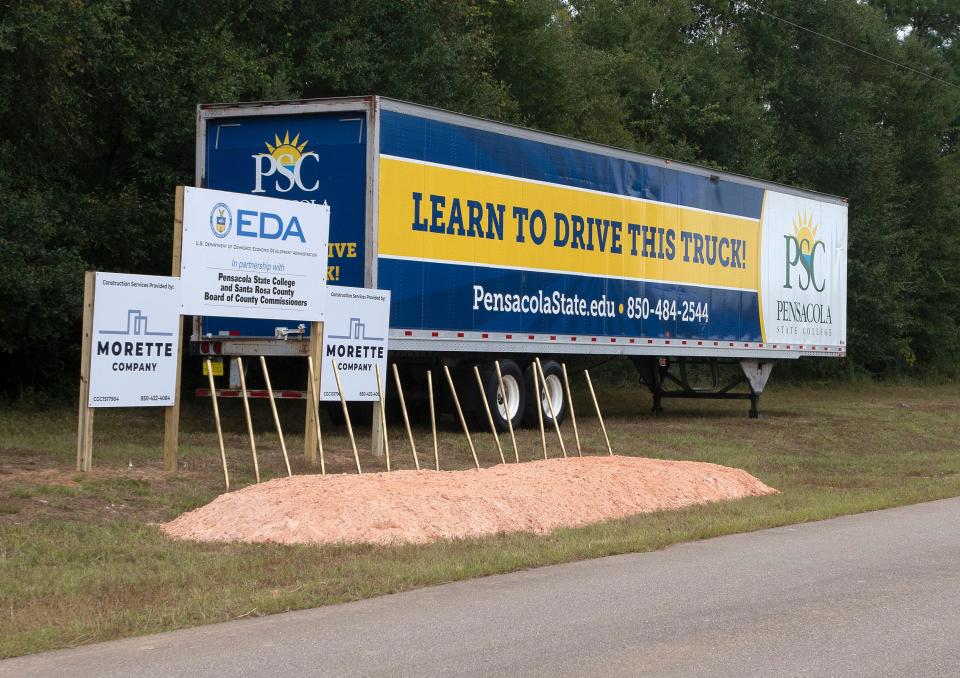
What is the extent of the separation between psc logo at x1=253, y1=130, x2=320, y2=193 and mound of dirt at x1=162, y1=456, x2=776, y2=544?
224 inches

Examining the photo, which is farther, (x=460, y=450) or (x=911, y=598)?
Result: (x=460, y=450)

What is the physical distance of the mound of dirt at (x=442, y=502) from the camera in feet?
34.1

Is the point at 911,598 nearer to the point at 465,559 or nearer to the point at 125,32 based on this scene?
the point at 465,559

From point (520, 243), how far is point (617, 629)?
12.9 m

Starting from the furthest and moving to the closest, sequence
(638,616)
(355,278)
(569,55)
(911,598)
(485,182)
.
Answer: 1. (569,55)
2. (485,182)
3. (355,278)
4. (911,598)
5. (638,616)

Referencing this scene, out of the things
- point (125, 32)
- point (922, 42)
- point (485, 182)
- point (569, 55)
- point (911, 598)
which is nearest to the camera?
point (911, 598)

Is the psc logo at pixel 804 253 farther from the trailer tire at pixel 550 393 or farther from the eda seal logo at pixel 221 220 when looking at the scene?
the eda seal logo at pixel 221 220

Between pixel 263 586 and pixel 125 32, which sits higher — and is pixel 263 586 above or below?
below

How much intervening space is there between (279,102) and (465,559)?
957cm

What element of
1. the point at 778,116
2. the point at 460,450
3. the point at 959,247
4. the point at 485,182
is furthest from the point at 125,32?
the point at 959,247

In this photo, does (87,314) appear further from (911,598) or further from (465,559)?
(911,598)

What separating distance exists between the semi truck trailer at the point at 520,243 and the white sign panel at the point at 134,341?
3438 millimetres

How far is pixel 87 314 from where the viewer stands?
498 inches

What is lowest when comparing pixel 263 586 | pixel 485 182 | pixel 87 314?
pixel 263 586
